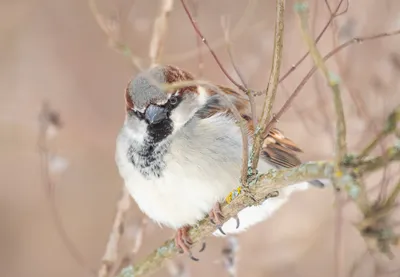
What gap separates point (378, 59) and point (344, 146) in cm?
208

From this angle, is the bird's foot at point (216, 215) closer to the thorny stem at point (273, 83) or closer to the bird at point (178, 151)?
the bird at point (178, 151)

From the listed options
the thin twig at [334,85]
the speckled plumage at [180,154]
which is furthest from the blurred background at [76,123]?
the thin twig at [334,85]

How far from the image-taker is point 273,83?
119 centimetres

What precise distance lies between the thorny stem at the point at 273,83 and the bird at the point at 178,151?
18.6 inches

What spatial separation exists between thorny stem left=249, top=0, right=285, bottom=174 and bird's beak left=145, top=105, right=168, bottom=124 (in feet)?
1.86

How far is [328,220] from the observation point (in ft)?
11.2

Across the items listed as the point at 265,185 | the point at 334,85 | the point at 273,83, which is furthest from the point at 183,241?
the point at 334,85

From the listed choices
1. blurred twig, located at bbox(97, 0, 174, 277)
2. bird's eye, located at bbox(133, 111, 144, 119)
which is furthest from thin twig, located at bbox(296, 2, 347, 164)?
blurred twig, located at bbox(97, 0, 174, 277)

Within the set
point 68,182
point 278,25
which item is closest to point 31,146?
point 68,182

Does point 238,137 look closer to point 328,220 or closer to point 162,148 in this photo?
point 162,148

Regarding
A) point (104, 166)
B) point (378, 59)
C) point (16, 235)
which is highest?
point (378, 59)

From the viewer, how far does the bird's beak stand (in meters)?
1.89

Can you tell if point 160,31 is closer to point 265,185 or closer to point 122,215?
point 122,215

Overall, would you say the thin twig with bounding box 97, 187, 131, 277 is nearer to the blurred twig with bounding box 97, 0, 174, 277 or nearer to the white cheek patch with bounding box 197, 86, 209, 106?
the blurred twig with bounding box 97, 0, 174, 277
